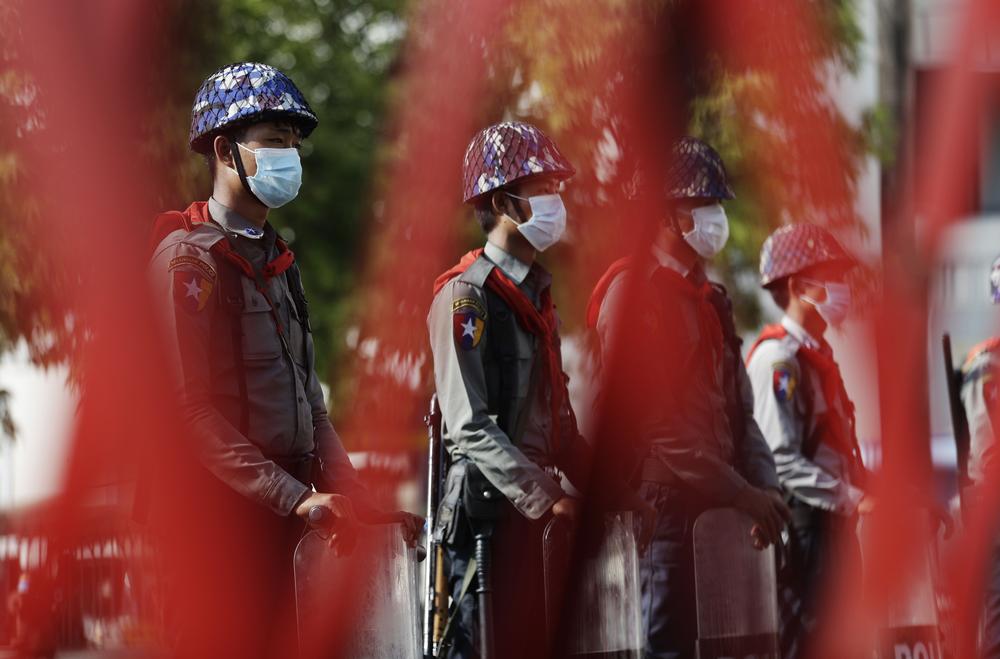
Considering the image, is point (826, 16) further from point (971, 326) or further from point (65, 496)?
point (65, 496)

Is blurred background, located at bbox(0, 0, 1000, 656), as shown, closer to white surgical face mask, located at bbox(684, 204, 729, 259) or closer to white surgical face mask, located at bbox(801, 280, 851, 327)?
white surgical face mask, located at bbox(801, 280, 851, 327)

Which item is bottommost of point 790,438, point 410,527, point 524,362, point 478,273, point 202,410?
point 410,527

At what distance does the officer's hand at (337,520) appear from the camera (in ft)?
13.4

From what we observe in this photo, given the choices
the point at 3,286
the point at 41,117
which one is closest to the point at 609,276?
the point at 41,117

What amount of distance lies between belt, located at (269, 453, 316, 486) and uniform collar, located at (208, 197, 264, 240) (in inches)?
20.1

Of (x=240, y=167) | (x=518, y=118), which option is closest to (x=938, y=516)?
(x=240, y=167)

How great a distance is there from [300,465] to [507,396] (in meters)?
0.85

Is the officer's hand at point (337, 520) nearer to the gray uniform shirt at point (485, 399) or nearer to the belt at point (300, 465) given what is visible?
the belt at point (300, 465)

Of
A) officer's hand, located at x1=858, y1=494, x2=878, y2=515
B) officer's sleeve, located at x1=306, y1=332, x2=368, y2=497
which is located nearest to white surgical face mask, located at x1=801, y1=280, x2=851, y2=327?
officer's hand, located at x1=858, y1=494, x2=878, y2=515

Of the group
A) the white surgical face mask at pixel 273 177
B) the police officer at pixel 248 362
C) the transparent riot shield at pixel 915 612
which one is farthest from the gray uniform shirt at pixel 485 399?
the transparent riot shield at pixel 915 612

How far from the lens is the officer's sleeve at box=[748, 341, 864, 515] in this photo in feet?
21.3

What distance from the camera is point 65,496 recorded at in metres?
4.32

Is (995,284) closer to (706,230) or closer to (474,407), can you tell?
(706,230)

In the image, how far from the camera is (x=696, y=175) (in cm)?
605
